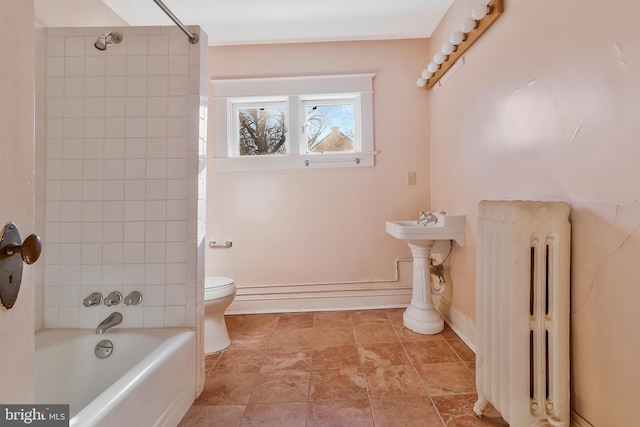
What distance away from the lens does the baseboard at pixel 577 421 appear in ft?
3.15

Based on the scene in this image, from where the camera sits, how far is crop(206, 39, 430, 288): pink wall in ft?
7.77

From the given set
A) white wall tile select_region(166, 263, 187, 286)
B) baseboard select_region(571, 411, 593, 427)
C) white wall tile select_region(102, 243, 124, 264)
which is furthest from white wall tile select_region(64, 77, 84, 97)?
baseboard select_region(571, 411, 593, 427)

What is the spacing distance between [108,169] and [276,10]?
156 centimetres

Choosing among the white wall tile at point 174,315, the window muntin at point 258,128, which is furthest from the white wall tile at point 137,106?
the window muntin at point 258,128

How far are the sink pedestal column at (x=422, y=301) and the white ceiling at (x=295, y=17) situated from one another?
169 centimetres

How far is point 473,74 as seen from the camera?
1.69m

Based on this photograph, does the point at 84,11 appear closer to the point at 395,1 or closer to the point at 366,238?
the point at 395,1

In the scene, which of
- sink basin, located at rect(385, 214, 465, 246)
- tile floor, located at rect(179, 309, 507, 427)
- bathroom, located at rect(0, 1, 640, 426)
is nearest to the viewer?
bathroom, located at rect(0, 1, 640, 426)

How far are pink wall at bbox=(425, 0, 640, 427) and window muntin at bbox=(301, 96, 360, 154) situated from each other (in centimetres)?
120

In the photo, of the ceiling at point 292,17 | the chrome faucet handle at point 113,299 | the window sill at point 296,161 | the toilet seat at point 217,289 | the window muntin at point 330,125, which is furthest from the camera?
the window muntin at point 330,125

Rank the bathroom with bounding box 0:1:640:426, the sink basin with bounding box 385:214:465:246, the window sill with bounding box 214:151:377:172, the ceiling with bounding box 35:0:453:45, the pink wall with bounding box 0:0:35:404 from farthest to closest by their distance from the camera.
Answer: the window sill with bounding box 214:151:377:172
the ceiling with bounding box 35:0:453:45
the sink basin with bounding box 385:214:465:246
the bathroom with bounding box 0:1:640:426
the pink wall with bounding box 0:0:35:404

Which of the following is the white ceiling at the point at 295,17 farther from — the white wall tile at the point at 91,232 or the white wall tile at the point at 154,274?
the white wall tile at the point at 154,274

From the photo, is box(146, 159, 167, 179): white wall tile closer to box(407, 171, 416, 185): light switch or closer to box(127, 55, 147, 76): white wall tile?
box(127, 55, 147, 76): white wall tile

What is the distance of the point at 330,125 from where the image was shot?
2.47 m
